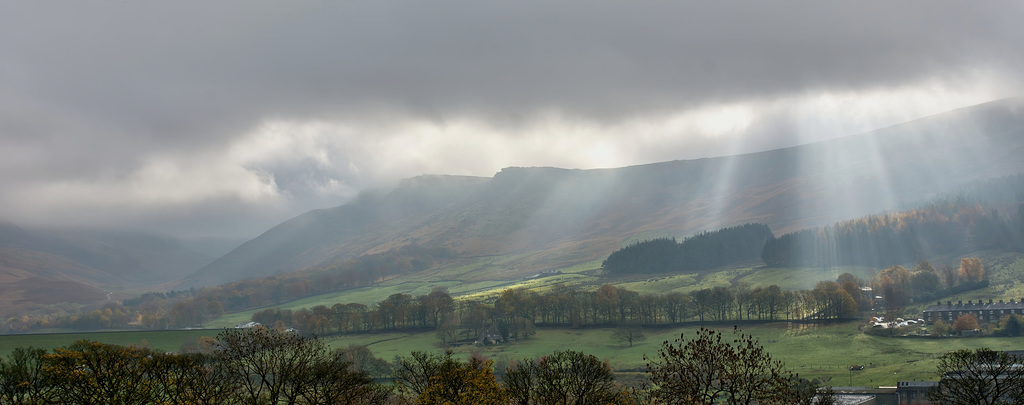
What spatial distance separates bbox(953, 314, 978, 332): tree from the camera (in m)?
149

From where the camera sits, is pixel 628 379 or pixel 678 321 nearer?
pixel 628 379

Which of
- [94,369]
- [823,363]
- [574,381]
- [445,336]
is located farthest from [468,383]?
[445,336]

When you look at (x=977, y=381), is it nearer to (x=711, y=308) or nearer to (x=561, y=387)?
(x=561, y=387)

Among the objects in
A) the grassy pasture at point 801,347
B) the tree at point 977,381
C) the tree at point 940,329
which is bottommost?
the grassy pasture at point 801,347

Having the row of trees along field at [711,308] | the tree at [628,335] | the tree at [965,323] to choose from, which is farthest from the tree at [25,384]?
the tree at [965,323]

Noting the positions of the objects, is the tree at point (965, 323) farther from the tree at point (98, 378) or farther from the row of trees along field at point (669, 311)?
the tree at point (98, 378)

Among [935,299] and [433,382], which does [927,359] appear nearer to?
[935,299]

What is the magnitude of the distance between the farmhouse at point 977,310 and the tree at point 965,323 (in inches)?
258

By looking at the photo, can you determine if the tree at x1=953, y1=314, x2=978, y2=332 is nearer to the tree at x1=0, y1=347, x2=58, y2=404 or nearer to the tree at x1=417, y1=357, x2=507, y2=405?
the tree at x1=417, y1=357, x2=507, y2=405

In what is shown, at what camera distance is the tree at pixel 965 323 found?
149 m

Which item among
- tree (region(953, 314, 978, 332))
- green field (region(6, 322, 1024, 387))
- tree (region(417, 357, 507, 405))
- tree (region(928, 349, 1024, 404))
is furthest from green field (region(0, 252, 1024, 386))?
tree (region(417, 357, 507, 405))

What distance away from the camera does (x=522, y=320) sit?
18675 cm

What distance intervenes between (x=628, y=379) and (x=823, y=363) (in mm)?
37651

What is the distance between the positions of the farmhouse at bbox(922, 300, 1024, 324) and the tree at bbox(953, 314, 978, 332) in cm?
655
